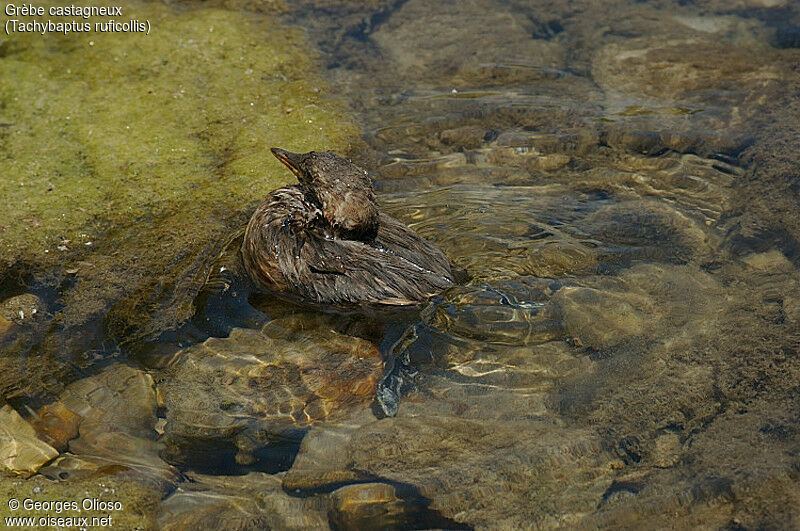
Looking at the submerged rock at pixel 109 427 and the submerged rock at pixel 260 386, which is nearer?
the submerged rock at pixel 109 427

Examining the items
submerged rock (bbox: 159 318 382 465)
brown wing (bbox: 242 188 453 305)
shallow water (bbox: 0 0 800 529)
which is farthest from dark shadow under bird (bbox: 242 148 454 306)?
submerged rock (bbox: 159 318 382 465)

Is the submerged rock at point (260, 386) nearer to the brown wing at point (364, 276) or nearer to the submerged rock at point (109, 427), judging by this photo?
the submerged rock at point (109, 427)

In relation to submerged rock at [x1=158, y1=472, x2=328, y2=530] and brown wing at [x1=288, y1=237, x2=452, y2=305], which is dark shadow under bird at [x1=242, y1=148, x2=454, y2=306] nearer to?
brown wing at [x1=288, y1=237, x2=452, y2=305]

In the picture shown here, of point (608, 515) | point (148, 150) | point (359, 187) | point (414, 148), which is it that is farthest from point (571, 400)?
point (148, 150)

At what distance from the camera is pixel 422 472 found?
3.72 metres

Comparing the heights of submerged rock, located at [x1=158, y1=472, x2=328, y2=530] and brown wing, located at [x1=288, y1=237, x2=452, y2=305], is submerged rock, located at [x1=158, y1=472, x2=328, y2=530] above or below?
below

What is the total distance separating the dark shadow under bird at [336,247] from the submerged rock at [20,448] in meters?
1.58

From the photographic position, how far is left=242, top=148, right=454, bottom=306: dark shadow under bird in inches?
181

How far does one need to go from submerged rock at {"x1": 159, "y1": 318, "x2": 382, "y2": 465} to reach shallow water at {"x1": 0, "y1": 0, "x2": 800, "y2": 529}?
0.04 ft

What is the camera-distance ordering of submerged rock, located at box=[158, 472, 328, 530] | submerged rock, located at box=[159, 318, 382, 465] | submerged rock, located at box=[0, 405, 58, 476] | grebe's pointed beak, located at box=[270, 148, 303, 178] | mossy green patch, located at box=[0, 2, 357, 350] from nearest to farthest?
submerged rock, located at box=[158, 472, 328, 530] < submerged rock, located at box=[0, 405, 58, 476] < submerged rock, located at box=[159, 318, 382, 465] < grebe's pointed beak, located at box=[270, 148, 303, 178] < mossy green patch, located at box=[0, 2, 357, 350]

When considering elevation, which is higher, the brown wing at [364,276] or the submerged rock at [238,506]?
the brown wing at [364,276]

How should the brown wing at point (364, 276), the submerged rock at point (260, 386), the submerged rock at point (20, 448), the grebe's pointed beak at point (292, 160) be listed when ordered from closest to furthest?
the submerged rock at point (20, 448)
the submerged rock at point (260, 386)
the brown wing at point (364, 276)
the grebe's pointed beak at point (292, 160)

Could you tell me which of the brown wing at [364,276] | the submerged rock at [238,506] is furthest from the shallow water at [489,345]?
the brown wing at [364,276]

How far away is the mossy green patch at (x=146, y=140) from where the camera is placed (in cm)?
507
